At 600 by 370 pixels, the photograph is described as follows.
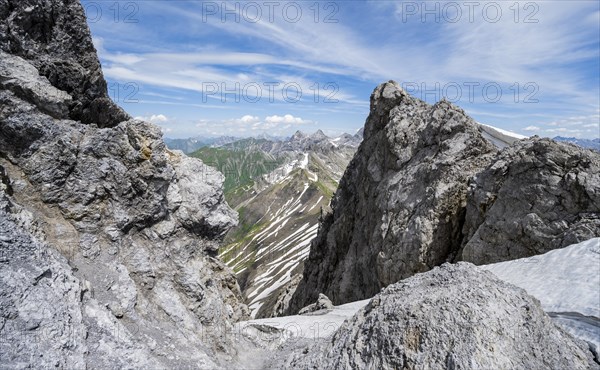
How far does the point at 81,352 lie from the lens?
12.0 m

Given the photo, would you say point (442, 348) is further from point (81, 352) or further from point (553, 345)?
point (81, 352)

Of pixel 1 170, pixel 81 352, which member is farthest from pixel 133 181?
pixel 81 352

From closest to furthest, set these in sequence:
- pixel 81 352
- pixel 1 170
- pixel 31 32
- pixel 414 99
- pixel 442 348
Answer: pixel 442 348 → pixel 81 352 → pixel 1 170 → pixel 31 32 → pixel 414 99

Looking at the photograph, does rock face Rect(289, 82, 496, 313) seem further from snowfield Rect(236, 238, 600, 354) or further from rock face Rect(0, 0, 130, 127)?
rock face Rect(0, 0, 130, 127)

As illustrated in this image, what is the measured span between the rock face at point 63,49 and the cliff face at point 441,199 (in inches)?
1020

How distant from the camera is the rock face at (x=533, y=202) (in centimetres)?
2130

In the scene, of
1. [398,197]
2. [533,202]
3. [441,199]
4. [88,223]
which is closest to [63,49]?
[88,223]

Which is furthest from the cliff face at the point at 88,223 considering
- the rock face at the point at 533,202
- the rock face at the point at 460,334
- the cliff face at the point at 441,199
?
the rock face at the point at 533,202

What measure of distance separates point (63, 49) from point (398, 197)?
1166 inches

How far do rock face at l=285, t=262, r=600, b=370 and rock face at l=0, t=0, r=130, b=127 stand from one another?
19876 mm

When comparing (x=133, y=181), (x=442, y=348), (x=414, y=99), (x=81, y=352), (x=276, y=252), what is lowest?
(x=276, y=252)

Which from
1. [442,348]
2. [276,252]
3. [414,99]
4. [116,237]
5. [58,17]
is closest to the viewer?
[442,348]

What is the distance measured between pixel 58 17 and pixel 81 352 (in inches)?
804

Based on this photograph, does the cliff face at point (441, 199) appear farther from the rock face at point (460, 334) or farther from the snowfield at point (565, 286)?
the rock face at point (460, 334)
